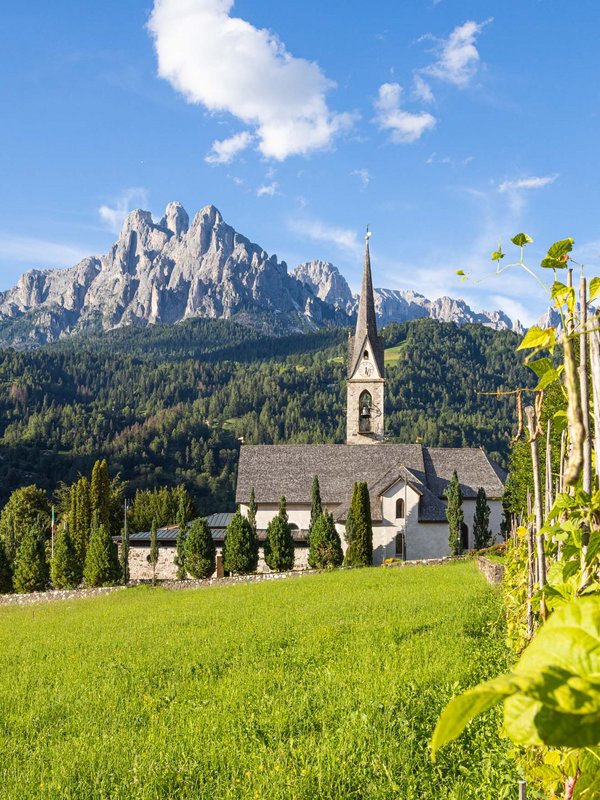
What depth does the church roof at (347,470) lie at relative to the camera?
4147cm

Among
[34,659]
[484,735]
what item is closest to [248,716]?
[484,735]

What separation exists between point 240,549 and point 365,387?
19362mm

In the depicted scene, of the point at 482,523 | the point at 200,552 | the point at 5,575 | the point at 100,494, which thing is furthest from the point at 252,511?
the point at 5,575

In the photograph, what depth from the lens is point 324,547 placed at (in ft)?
110

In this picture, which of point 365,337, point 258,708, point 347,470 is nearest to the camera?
point 258,708

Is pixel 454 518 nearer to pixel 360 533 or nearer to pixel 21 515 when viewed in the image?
pixel 360 533

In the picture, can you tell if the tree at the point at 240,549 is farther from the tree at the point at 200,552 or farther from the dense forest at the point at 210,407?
the dense forest at the point at 210,407

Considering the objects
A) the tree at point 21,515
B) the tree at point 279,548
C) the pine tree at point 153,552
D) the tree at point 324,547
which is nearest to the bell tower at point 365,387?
the tree at point 324,547

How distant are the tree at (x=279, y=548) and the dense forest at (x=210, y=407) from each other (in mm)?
56385

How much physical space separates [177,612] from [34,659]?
22.4 feet

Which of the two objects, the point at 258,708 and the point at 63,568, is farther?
the point at 63,568

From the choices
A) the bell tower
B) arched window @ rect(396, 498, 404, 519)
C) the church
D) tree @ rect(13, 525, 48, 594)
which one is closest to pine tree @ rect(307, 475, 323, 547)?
the church

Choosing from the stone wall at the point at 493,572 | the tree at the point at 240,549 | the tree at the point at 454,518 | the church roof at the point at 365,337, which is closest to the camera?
the stone wall at the point at 493,572

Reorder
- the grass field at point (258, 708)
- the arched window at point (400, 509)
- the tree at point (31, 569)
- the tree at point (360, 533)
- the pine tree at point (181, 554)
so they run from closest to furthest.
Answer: the grass field at point (258, 708) < the tree at point (31, 569) < the tree at point (360, 533) < the pine tree at point (181, 554) < the arched window at point (400, 509)
